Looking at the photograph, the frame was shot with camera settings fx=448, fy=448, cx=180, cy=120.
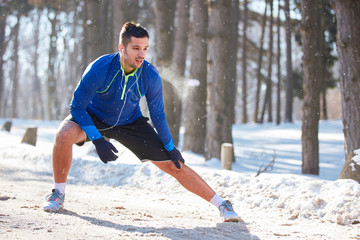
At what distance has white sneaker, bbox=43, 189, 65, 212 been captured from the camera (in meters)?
4.02

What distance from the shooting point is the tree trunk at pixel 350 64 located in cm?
640

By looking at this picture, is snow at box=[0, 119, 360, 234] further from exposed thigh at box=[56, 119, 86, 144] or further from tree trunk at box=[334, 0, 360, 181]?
exposed thigh at box=[56, 119, 86, 144]

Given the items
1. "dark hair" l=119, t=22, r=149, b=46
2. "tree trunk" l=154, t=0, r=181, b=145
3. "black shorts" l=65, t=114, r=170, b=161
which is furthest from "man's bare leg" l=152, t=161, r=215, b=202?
"tree trunk" l=154, t=0, r=181, b=145

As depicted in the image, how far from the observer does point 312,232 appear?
3.99 metres

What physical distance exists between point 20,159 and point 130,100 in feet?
16.8

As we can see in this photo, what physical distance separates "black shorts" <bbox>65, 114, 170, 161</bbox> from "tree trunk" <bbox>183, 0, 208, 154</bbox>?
691 centimetres

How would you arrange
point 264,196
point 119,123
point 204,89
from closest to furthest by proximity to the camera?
point 119,123 → point 264,196 → point 204,89

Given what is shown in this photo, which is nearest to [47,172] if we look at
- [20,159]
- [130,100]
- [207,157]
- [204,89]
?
[20,159]

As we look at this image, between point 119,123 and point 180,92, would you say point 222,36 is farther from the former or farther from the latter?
point 119,123

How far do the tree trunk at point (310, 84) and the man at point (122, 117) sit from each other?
4739 millimetres

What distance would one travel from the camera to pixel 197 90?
11.2m

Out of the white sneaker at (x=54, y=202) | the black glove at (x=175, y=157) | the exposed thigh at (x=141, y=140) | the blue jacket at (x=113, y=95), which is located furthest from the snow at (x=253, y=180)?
the white sneaker at (x=54, y=202)

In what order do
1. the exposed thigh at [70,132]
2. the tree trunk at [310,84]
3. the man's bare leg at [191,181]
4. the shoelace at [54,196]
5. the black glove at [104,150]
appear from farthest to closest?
the tree trunk at [310,84] < the man's bare leg at [191,181] < the shoelace at [54,196] < the exposed thigh at [70,132] < the black glove at [104,150]

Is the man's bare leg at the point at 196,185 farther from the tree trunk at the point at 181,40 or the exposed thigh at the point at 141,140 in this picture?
the tree trunk at the point at 181,40
